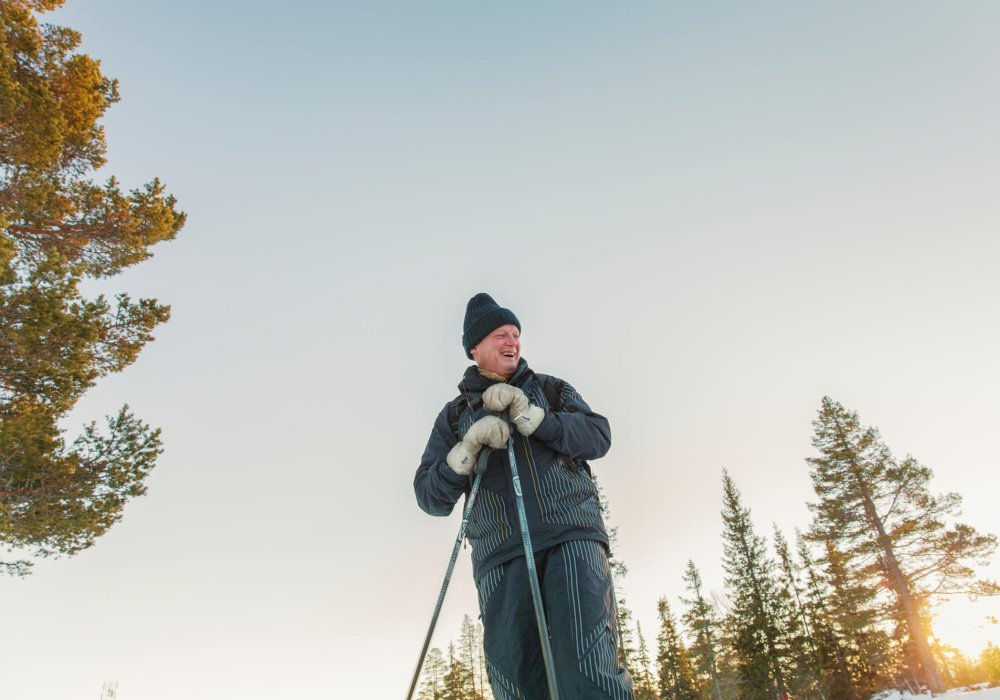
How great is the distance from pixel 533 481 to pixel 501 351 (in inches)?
31.3

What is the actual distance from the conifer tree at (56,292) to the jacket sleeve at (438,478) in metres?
7.77

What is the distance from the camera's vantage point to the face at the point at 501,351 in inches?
123

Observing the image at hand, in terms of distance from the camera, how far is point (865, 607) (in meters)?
25.1

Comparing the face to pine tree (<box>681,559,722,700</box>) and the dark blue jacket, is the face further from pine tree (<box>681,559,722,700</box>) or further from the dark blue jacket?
pine tree (<box>681,559,722,700</box>)

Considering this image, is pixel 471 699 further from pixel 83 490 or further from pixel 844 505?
pixel 83 490

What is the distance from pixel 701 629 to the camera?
44250mm

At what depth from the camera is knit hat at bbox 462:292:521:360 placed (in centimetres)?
321

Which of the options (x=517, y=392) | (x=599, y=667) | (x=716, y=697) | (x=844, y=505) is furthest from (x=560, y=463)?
(x=716, y=697)

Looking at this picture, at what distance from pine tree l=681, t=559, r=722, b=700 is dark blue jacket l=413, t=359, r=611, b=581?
43471mm

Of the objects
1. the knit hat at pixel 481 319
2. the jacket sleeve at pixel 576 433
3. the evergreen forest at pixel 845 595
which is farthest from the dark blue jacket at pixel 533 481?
the evergreen forest at pixel 845 595

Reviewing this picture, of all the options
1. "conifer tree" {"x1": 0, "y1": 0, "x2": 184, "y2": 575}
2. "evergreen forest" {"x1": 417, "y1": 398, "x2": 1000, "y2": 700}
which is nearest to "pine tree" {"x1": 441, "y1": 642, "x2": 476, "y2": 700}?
"evergreen forest" {"x1": 417, "y1": 398, "x2": 1000, "y2": 700}

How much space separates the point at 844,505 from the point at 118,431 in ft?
90.7

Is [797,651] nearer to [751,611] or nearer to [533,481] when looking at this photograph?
[751,611]

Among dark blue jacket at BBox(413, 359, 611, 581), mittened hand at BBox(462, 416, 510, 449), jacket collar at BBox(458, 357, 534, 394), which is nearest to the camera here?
dark blue jacket at BBox(413, 359, 611, 581)
